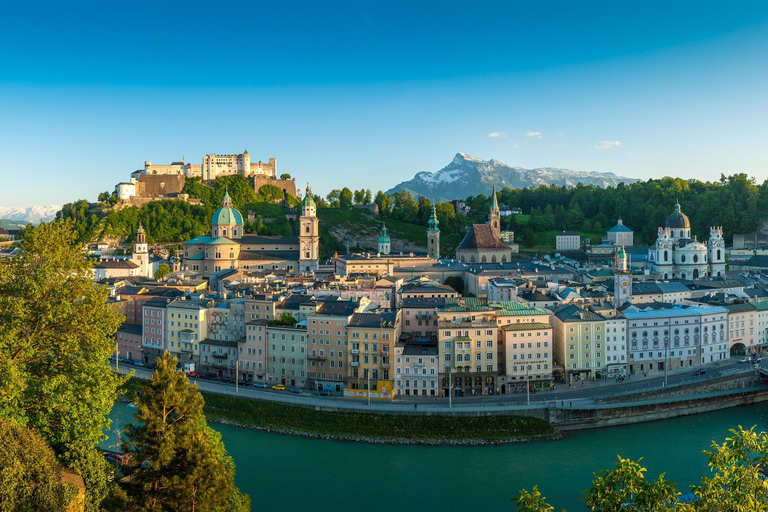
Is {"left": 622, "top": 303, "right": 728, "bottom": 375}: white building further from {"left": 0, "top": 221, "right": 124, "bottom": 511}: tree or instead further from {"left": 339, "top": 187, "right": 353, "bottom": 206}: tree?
{"left": 339, "top": 187, "right": 353, "bottom": 206}: tree

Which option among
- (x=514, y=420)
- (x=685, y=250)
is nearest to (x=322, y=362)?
(x=514, y=420)

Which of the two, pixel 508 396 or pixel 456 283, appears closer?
pixel 508 396

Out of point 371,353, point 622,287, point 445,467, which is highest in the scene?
point 622,287

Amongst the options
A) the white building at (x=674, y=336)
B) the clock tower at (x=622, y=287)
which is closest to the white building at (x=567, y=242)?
the clock tower at (x=622, y=287)

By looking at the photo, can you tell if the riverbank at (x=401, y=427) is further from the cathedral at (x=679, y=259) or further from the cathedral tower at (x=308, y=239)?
the cathedral tower at (x=308, y=239)

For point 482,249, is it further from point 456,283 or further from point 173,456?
point 173,456

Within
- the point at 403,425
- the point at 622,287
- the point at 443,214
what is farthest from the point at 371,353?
the point at 443,214

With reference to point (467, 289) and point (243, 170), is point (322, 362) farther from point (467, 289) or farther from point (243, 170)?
point (243, 170)
